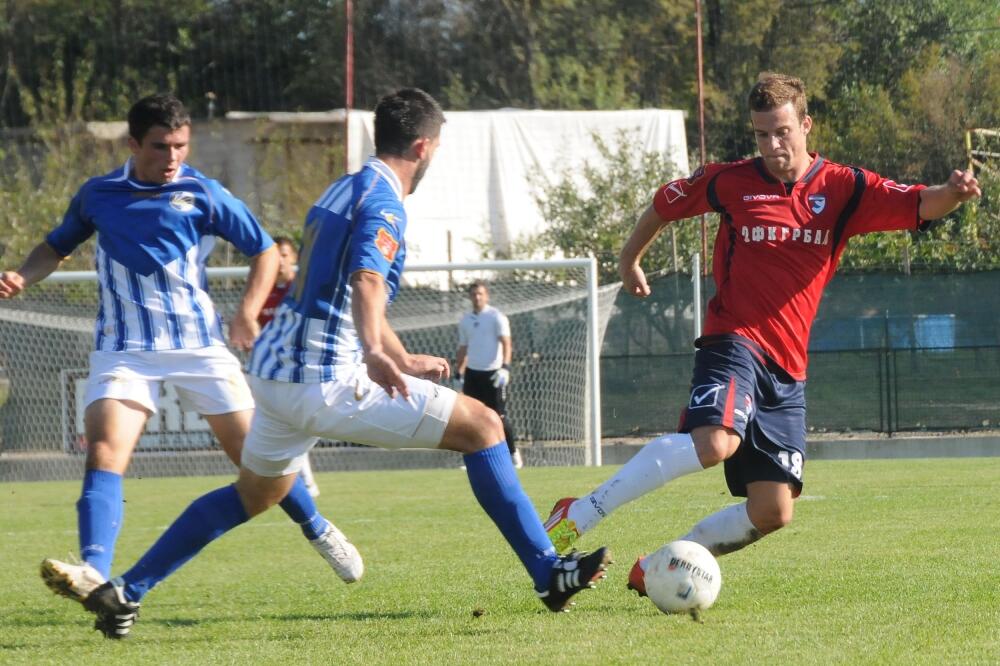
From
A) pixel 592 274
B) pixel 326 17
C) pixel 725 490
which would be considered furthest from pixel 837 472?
pixel 326 17

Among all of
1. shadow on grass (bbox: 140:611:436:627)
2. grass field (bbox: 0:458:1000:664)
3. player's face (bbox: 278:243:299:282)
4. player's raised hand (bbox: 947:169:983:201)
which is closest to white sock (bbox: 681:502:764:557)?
grass field (bbox: 0:458:1000:664)

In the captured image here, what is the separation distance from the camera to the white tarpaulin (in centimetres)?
2603

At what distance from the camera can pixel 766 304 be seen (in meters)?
5.35

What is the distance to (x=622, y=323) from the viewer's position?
17.5 meters

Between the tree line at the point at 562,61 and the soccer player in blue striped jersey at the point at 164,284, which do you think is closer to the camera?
the soccer player in blue striped jersey at the point at 164,284

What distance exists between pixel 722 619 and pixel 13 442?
12.8m

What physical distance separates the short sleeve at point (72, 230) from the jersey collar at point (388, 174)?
1781 mm

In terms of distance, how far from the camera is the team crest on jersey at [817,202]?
17.7 feet

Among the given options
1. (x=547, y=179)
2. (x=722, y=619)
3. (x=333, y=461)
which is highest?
(x=547, y=179)

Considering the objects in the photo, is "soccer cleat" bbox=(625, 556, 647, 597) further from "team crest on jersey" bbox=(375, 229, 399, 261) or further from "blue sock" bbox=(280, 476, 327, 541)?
"team crest on jersey" bbox=(375, 229, 399, 261)

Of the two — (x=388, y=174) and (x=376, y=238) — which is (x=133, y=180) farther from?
(x=376, y=238)

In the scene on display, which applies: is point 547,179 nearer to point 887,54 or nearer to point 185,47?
point 887,54

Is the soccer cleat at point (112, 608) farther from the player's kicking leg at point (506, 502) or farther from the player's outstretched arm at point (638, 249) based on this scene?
the player's outstretched arm at point (638, 249)

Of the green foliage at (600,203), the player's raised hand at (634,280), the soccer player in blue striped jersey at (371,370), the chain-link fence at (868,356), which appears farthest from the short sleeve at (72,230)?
the green foliage at (600,203)
